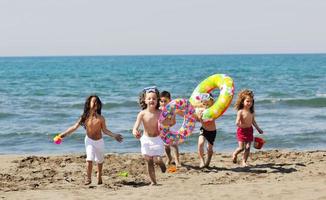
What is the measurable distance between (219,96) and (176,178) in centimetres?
188

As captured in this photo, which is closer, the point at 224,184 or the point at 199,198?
the point at 199,198

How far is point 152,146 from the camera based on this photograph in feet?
25.1

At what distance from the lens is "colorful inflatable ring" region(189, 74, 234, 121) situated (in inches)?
350

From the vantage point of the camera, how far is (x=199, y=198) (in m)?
6.75

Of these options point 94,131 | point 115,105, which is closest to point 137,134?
point 94,131

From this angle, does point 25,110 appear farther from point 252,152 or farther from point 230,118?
point 252,152

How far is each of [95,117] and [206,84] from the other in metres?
2.82

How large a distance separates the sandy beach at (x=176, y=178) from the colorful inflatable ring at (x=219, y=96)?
854 mm

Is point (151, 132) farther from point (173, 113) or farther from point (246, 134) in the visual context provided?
point (246, 134)

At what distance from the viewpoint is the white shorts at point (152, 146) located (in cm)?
764

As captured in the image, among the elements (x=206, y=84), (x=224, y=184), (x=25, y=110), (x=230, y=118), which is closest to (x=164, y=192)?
(x=224, y=184)

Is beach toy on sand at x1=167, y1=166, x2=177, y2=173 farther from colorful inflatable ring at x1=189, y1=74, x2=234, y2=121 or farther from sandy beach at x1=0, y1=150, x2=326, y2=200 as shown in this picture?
colorful inflatable ring at x1=189, y1=74, x2=234, y2=121

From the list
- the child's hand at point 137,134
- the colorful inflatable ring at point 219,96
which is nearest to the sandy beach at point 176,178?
the child's hand at point 137,134

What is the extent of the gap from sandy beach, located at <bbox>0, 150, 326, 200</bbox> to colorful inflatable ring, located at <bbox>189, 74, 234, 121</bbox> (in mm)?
854
